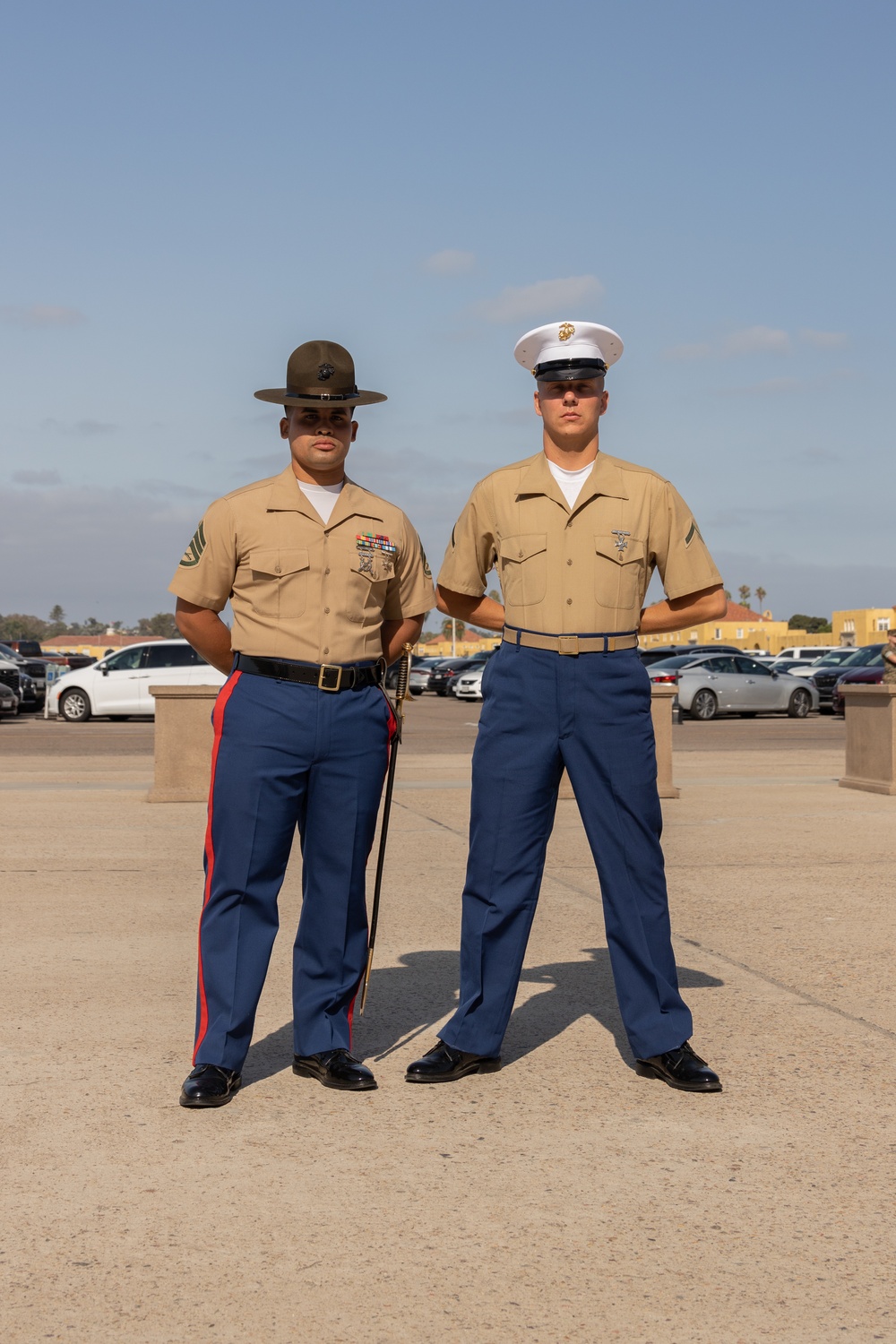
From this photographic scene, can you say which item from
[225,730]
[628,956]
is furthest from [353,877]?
[628,956]

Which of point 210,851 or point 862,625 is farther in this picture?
point 862,625

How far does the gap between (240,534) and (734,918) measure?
3.60 m

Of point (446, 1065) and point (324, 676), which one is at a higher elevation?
point (324, 676)

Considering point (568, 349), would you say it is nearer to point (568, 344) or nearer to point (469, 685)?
point (568, 344)

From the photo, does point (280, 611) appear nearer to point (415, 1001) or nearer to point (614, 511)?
point (614, 511)

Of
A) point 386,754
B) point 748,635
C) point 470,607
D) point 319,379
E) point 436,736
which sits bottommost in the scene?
point 436,736

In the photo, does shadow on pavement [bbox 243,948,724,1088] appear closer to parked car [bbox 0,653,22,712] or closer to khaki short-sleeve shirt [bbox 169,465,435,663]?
khaki short-sleeve shirt [bbox 169,465,435,663]

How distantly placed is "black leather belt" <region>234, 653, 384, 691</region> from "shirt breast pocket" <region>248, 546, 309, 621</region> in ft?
0.45

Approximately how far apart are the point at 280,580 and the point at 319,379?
0.57 meters

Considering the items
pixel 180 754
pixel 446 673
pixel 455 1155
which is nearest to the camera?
pixel 455 1155

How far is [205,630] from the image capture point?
13.9ft

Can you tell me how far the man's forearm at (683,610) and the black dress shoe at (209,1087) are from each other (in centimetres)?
176

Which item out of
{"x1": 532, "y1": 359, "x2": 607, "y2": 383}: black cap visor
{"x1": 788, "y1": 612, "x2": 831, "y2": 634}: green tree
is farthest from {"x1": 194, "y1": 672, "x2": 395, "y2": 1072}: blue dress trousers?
{"x1": 788, "y1": 612, "x2": 831, "y2": 634}: green tree

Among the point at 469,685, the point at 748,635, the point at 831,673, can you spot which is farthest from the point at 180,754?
the point at 748,635
